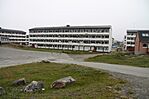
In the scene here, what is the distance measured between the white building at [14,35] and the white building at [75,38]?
108 ft

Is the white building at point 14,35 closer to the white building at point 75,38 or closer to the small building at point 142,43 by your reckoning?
the white building at point 75,38

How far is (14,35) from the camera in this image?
514 feet

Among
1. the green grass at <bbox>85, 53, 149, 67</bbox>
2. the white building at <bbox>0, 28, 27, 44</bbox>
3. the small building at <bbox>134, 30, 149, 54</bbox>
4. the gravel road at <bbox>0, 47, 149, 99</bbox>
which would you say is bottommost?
the gravel road at <bbox>0, 47, 149, 99</bbox>

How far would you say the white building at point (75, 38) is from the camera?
100 meters

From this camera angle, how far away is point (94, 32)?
10262cm

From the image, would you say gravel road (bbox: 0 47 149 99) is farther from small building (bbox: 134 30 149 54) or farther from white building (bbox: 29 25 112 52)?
white building (bbox: 29 25 112 52)

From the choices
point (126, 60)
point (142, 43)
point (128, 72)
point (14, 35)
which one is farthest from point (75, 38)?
point (128, 72)

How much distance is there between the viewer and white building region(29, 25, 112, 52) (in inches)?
3937

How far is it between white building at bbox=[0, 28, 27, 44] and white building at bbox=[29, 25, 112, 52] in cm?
3292

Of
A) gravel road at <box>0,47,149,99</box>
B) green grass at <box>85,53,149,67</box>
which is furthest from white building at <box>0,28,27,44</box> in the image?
green grass at <box>85,53,149,67</box>

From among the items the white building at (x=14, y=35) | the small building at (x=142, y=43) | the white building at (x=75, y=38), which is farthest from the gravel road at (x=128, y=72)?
the white building at (x=14, y=35)

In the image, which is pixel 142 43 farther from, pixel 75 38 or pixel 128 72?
pixel 128 72

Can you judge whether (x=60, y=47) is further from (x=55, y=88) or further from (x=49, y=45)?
(x=55, y=88)

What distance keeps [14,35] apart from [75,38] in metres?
64.9
